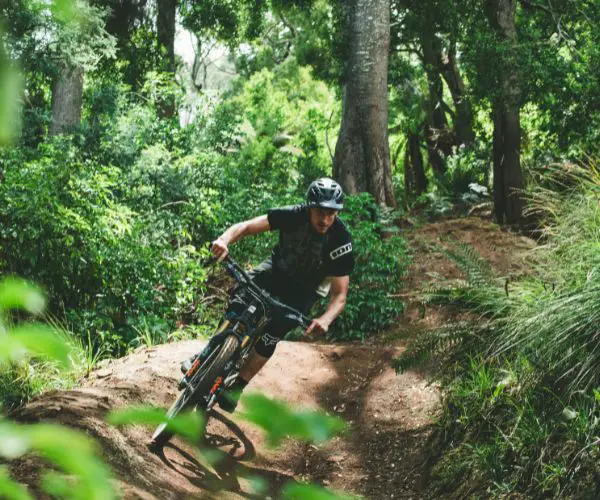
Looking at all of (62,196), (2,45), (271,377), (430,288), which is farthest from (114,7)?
(2,45)

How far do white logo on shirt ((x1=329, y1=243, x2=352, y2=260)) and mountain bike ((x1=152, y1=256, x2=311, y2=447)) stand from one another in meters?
0.65

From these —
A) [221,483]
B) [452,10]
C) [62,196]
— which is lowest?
[221,483]

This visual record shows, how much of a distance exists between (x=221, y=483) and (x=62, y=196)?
505cm

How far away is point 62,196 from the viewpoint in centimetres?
962

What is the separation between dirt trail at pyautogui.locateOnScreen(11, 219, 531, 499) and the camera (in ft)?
18.1

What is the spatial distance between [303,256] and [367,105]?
8.09 meters

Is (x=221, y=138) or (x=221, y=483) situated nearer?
(x=221, y=483)

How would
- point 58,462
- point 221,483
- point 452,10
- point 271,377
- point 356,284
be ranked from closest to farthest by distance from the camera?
point 58,462
point 221,483
point 271,377
point 356,284
point 452,10

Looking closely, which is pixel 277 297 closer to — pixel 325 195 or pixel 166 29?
pixel 325 195

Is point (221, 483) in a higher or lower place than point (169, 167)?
lower

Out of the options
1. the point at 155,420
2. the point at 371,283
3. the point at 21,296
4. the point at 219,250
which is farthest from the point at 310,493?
the point at 371,283

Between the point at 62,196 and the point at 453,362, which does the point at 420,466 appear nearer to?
the point at 453,362

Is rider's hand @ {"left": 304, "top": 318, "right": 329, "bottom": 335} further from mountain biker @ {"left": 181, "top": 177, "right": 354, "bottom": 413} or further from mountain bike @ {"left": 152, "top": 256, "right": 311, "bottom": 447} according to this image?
mountain biker @ {"left": 181, "top": 177, "right": 354, "bottom": 413}

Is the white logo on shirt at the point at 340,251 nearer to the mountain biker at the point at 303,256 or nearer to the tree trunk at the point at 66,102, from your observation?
the mountain biker at the point at 303,256
